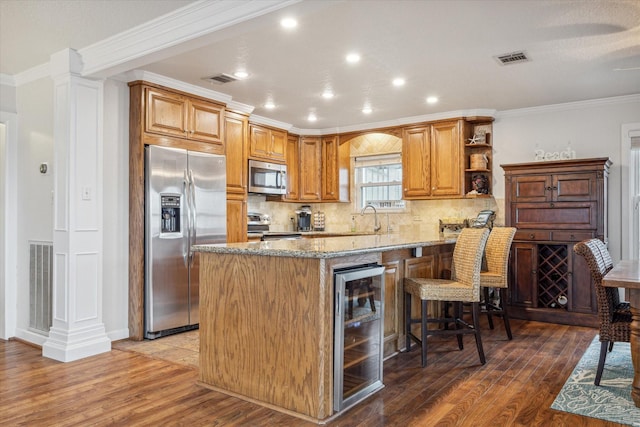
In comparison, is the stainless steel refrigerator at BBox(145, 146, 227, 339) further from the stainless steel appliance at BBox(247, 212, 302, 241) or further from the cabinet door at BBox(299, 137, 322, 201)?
the cabinet door at BBox(299, 137, 322, 201)

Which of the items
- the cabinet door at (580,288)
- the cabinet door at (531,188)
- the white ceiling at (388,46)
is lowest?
the cabinet door at (580,288)

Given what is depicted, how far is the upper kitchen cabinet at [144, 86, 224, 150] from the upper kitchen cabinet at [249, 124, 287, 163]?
116cm

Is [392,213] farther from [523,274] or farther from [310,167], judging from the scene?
[523,274]

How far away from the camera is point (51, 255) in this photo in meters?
3.94

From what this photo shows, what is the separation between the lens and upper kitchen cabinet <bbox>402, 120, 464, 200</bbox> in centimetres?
576

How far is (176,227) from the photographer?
14.4ft

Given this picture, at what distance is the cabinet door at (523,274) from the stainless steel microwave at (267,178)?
3.10 metres

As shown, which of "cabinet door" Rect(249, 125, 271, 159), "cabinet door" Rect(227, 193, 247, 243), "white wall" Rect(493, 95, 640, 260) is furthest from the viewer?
"cabinet door" Rect(249, 125, 271, 159)

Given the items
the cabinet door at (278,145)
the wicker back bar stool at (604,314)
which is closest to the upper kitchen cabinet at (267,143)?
the cabinet door at (278,145)

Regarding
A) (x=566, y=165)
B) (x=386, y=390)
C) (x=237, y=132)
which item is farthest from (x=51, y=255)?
(x=566, y=165)

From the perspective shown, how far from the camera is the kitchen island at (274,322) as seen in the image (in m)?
2.54

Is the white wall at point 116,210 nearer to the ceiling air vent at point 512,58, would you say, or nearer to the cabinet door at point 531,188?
the ceiling air vent at point 512,58

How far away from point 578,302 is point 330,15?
3.90 metres

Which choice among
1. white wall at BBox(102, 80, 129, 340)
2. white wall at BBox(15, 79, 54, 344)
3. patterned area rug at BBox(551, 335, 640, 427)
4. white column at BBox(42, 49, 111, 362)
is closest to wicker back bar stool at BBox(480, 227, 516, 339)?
patterned area rug at BBox(551, 335, 640, 427)
